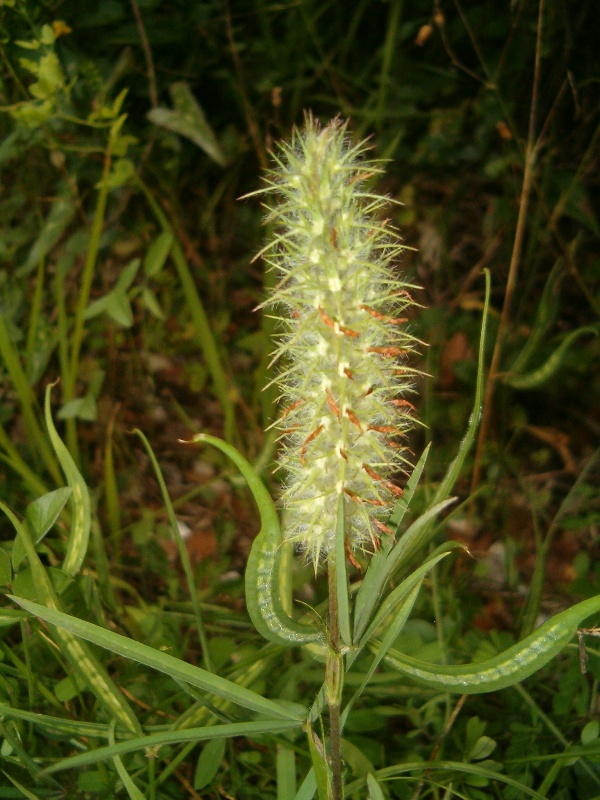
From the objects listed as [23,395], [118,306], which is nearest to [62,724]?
[23,395]

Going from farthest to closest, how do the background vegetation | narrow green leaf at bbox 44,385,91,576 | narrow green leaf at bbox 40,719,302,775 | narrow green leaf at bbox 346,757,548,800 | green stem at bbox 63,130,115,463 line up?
green stem at bbox 63,130,115,463 < the background vegetation < narrow green leaf at bbox 44,385,91,576 < narrow green leaf at bbox 346,757,548,800 < narrow green leaf at bbox 40,719,302,775

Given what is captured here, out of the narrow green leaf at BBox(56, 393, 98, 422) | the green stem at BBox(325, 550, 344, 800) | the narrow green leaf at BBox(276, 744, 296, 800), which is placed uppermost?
the green stem at BBox(325, 550, 344, 800)

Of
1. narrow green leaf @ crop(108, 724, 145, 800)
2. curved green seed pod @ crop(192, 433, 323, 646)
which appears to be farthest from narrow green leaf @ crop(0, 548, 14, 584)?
curved green seed pod @ crop(192, 433, 323, 646)

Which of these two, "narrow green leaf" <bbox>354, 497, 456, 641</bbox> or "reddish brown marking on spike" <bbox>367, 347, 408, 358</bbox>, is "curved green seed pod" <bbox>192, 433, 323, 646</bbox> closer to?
"narrow green leaf" <bbox>354, 497, 456, 641</bbox>

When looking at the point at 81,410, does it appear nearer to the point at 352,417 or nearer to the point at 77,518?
the point at 77,518

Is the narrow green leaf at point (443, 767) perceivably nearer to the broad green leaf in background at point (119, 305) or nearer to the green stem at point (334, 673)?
the green stem at point (334, 673)

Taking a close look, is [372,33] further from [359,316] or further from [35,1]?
[359,316]

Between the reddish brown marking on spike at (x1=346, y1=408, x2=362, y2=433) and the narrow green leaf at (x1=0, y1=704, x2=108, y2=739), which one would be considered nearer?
the reddish brown marking on spike at (x1=346, y1=408, x2=362, y2=433)

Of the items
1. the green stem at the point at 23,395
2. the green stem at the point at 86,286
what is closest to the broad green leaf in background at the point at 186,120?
the green stem at the point at 86,286
